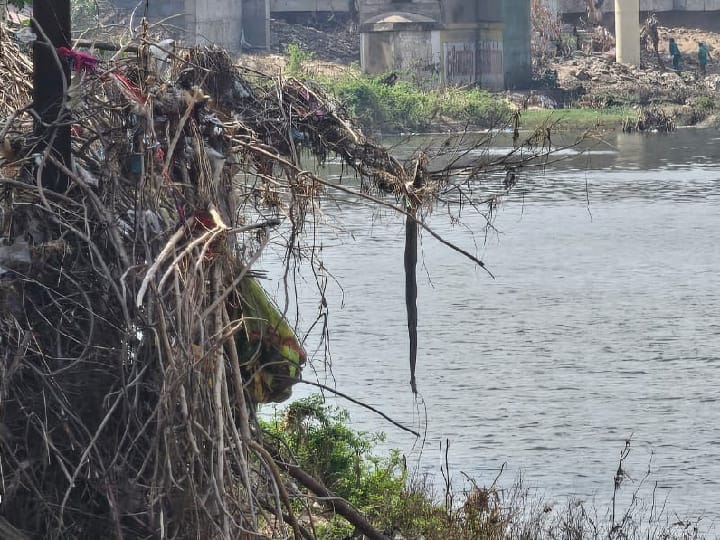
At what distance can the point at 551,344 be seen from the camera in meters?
21.6

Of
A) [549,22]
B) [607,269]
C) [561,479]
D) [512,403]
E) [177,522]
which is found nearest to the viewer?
[177,522]

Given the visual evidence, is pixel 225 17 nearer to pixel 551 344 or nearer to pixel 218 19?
pixel 218 19

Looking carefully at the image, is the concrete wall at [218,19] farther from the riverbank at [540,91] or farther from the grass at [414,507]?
the grass at [414,507]

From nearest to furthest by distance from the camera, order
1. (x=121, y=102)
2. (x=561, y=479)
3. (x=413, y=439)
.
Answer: (x=121, y=102) < (x=561, y=479) < (x=413, y=439)

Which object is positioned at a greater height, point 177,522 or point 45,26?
point 45,26

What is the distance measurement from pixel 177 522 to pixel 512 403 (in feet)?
38.9

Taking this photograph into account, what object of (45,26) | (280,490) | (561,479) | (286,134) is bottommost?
(561,479)

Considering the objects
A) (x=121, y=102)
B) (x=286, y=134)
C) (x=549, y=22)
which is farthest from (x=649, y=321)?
(x=549, y=22)

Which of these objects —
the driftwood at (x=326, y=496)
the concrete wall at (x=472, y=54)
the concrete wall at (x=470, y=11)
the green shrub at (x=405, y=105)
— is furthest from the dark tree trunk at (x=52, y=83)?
the concrete wall at (x=470, y=11)

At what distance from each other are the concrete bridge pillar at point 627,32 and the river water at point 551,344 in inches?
1316

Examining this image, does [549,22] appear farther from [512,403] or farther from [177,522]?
[177,522]

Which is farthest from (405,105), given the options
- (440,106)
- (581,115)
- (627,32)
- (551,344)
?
(551,344)

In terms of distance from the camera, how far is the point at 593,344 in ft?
70.3

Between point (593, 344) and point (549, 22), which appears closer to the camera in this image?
point (593, 344)
